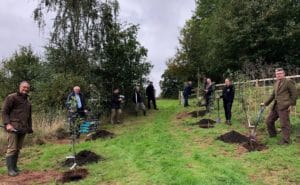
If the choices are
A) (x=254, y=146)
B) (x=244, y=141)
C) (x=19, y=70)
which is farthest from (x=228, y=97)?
(x=19, y=70)

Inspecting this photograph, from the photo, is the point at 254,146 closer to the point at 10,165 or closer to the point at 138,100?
the point at 10,165

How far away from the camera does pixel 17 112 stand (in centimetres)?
1033

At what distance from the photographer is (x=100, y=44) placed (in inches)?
938

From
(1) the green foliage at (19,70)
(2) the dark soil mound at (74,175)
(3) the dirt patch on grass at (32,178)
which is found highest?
(1) the green foliage at (19,70)

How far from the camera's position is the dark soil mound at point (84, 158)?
10.9 meters

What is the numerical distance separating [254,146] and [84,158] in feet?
13.4

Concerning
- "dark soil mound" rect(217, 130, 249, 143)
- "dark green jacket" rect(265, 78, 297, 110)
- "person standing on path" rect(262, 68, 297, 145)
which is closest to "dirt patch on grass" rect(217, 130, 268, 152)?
"dark soil mound" rect(217, 130, 249, 143)

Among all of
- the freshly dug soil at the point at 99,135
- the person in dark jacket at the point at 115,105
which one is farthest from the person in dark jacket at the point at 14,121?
the person in dark jacket at the point at 115,105

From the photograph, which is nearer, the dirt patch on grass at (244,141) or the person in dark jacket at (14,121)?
the person in dark jacket at (14,121)

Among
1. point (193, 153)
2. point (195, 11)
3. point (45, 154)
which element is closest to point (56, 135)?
point (45, 154)

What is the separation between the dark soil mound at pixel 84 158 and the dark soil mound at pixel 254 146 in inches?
139

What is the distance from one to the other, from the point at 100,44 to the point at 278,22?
13601 mm

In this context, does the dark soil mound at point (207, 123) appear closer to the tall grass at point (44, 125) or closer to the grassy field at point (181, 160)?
the grassy field at point (181, 160)

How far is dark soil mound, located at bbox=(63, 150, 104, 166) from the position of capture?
10.9 m
